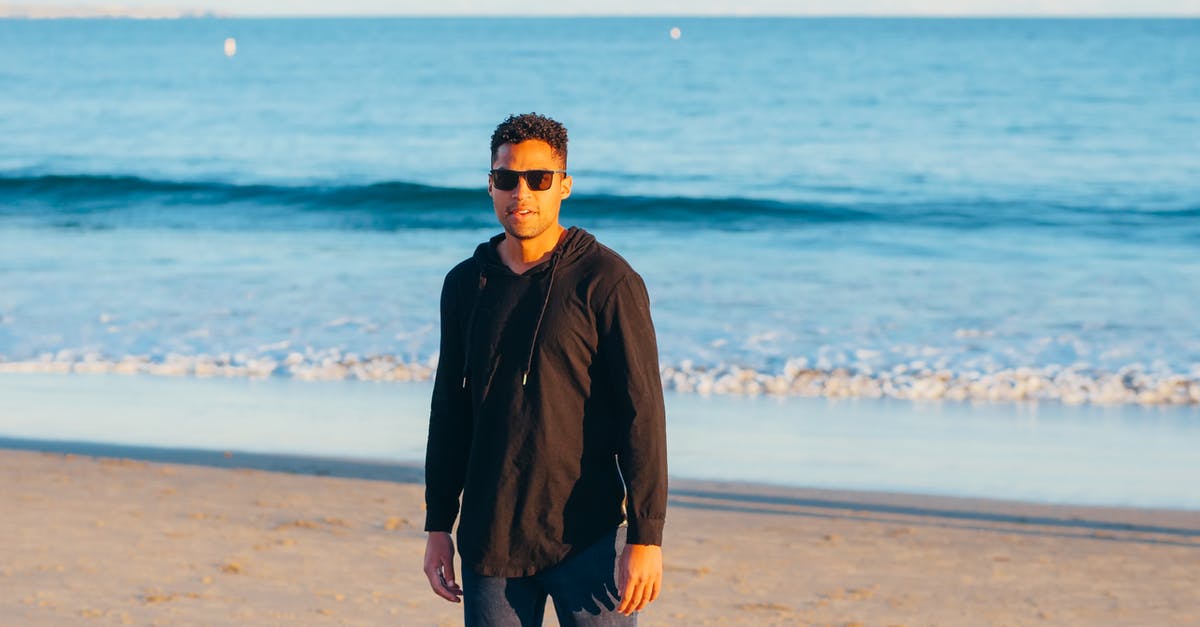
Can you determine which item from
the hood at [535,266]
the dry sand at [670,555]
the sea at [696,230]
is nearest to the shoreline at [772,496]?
the dry sand at [670,555]

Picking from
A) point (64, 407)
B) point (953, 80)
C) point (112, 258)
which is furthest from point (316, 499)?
point (953, 80)

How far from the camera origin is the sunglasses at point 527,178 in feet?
8.98

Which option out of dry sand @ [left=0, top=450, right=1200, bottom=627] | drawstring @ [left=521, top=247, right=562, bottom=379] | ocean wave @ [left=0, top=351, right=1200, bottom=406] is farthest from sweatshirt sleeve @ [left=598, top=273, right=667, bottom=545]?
ocean wave @ [left=0, top=351, right=1200, bottom=406]

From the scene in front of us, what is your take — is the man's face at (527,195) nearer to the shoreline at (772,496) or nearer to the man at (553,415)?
the man at (553,415)

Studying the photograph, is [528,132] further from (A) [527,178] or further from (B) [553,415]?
(B) [553,415]

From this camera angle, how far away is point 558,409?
8.88 feet

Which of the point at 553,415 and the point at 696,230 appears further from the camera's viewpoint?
the point at 696,230

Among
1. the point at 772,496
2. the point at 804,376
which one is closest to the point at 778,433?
the point at 772,496

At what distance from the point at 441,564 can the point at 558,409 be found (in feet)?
1.57

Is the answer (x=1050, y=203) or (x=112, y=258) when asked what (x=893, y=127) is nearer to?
(x=1050, y=203)

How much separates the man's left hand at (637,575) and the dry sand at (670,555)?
2465 mm

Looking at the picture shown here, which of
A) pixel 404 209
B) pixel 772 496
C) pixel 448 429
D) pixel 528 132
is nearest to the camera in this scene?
pixel 528 132

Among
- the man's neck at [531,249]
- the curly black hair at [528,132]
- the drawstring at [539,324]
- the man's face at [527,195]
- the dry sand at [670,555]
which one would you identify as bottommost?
the dry sand at [670,555]

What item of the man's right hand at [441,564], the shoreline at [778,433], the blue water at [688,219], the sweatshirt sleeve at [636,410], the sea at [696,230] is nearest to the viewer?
the sweatshirt sleeve at [636,410]
